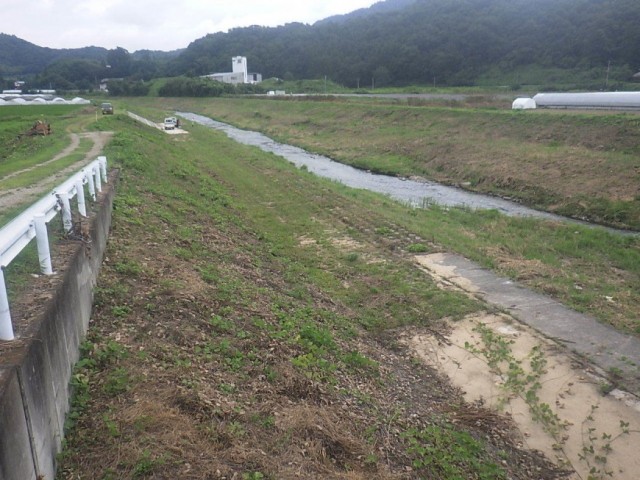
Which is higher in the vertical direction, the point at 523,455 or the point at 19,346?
the point at 19,346

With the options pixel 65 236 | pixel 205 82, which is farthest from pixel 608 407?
pixel 205 82

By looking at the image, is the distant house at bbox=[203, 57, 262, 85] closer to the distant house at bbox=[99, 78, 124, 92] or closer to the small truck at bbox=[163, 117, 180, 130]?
the distant house at bbox=[99, 78, 124, 92]

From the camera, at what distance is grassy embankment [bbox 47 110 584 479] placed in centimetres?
552

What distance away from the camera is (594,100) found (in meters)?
37.7

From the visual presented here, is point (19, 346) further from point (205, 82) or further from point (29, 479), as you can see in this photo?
point (205, 82)

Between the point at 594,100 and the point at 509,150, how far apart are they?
11.8 metres

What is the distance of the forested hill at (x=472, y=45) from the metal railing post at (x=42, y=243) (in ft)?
276

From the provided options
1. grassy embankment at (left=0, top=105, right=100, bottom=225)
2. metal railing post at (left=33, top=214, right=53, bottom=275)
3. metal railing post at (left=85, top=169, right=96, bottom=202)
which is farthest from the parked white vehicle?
metal railing post at (left=33, top=214, right=53, bottom=275)

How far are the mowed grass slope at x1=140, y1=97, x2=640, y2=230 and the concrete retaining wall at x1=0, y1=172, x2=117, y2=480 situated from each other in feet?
68.9

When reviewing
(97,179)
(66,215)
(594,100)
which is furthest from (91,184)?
(594,100)

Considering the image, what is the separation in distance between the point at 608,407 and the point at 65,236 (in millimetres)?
9226

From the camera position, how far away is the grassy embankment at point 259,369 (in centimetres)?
552

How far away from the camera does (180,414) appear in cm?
579

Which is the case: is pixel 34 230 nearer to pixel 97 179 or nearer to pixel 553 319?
pixel 97 179
